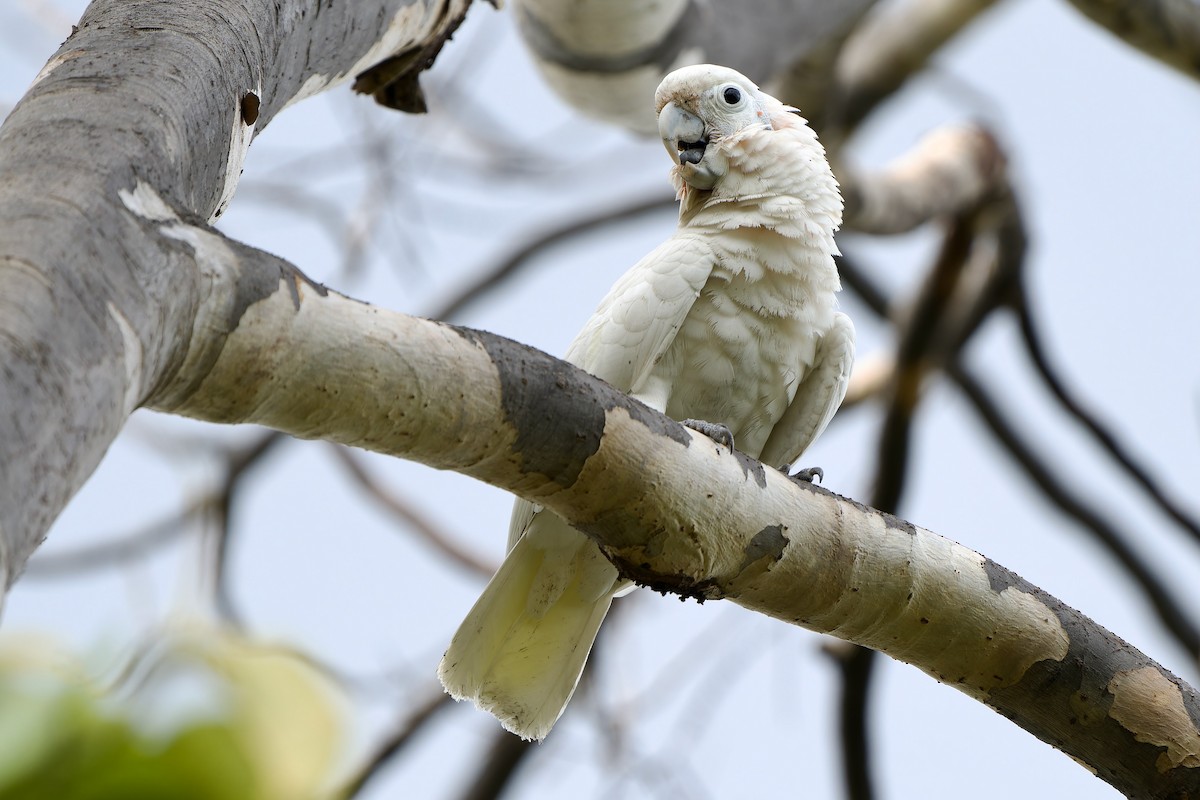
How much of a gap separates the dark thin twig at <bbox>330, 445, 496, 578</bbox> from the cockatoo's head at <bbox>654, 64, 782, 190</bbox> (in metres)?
2.59

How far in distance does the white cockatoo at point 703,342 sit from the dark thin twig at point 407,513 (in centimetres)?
250

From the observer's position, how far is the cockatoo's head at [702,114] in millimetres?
2420

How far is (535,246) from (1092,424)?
2097mm

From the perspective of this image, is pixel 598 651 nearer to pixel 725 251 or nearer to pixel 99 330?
pixel 725 251

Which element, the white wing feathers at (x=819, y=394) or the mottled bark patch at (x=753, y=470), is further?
the white wing feathers at (x=819, y=394)

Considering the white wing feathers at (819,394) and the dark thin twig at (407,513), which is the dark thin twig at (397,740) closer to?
the dark thin twig at (407,513)

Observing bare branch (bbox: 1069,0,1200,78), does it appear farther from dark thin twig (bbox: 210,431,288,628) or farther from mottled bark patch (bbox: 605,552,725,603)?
dark thin twig (bbox: 210,431,288,628)

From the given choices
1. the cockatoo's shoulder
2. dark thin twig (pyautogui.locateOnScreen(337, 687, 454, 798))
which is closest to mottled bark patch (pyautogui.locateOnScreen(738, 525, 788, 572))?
the cockatoo's shoulder

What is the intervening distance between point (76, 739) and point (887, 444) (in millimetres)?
3440

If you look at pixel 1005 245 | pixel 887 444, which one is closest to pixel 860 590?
pixel 887 444

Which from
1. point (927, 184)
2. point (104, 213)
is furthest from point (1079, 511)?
point (104, 213)

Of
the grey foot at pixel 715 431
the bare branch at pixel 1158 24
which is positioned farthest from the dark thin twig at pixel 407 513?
the grey foot at pixel 715 431

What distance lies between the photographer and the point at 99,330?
1.09m

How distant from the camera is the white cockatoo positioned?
2129mm
